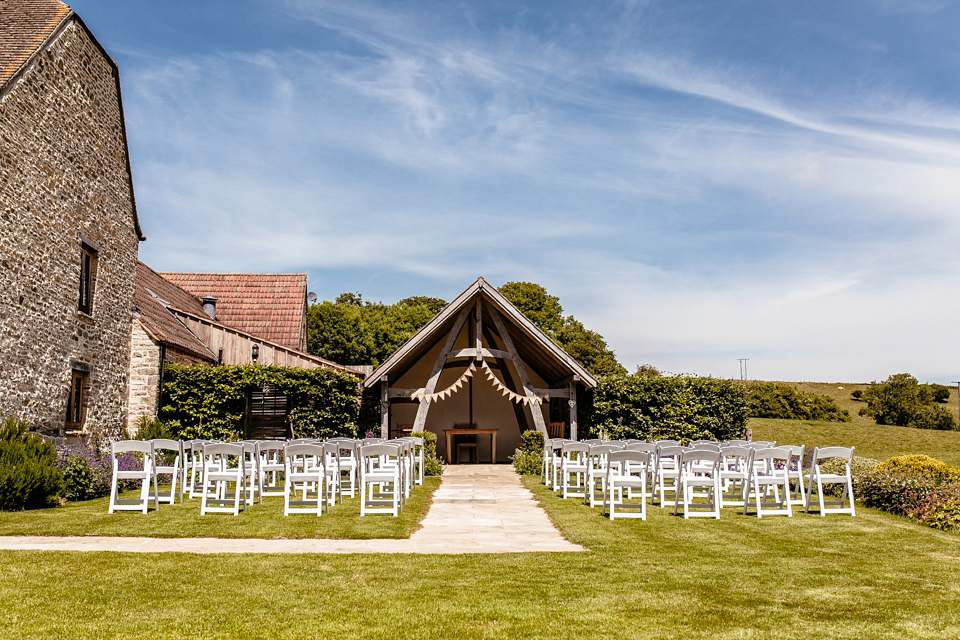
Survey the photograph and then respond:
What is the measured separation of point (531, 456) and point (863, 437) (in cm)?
A: 1714

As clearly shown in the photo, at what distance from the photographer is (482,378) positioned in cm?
2325

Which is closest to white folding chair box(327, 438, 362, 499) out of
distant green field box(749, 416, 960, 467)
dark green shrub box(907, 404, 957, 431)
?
distant green field box(749, 416, 960, 467)

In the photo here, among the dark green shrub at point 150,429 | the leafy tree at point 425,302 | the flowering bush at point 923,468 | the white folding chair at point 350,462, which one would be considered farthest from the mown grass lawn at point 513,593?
the leafy tree at point 425,302

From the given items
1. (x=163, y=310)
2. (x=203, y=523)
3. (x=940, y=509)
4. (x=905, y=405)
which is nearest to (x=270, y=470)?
(x=203, y=523)

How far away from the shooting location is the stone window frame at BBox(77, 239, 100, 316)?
13766 millimetres

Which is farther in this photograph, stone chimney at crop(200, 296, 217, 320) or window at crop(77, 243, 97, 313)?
stone chimney at crop(200, 296, 217, 320)

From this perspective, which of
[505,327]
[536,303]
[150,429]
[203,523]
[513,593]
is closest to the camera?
[513,593]

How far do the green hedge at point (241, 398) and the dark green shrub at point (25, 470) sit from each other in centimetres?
502

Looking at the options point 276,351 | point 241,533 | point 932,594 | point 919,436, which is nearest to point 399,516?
point 241,533

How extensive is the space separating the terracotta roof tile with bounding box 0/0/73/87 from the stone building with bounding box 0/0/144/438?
0.08 ft

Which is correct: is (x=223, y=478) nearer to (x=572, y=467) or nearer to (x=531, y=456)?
(x=572, y=467)

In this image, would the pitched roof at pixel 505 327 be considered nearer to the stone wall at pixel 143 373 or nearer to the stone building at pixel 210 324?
the stone building at pixel 210 324

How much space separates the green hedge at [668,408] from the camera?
18641mm

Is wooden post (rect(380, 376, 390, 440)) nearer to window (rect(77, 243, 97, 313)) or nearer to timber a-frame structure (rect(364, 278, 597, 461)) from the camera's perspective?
timber a-frame structure (rect(364, 278, 597, 461))
